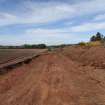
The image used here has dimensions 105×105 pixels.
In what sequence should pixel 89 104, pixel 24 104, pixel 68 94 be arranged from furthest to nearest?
pixel 68 94 → pixel 89 104 → pixel 24 104

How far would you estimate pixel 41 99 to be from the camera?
32.3 feet

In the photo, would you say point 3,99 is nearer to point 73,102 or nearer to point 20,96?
point 20,96

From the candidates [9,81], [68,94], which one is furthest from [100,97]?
[9,81]

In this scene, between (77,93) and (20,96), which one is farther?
(77,93)

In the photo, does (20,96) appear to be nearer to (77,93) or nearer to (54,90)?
(54,90)

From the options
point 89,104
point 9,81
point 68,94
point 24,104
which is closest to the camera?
point 24,104

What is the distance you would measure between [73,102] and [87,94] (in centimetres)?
Answer: 197

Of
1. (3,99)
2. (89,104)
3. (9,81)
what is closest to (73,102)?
(89,104)

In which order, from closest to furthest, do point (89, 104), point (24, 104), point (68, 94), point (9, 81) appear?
1. point (24, 104)
2. point (89, 104)
3. point (68, 94)
4. point (9, 81)

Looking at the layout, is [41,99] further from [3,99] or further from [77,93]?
[77,93]

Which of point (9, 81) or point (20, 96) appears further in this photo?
point (9, 81)

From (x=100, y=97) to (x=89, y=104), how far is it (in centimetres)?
142

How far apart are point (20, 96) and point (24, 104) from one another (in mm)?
1201

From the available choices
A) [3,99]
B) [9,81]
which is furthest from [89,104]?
[9,81]
